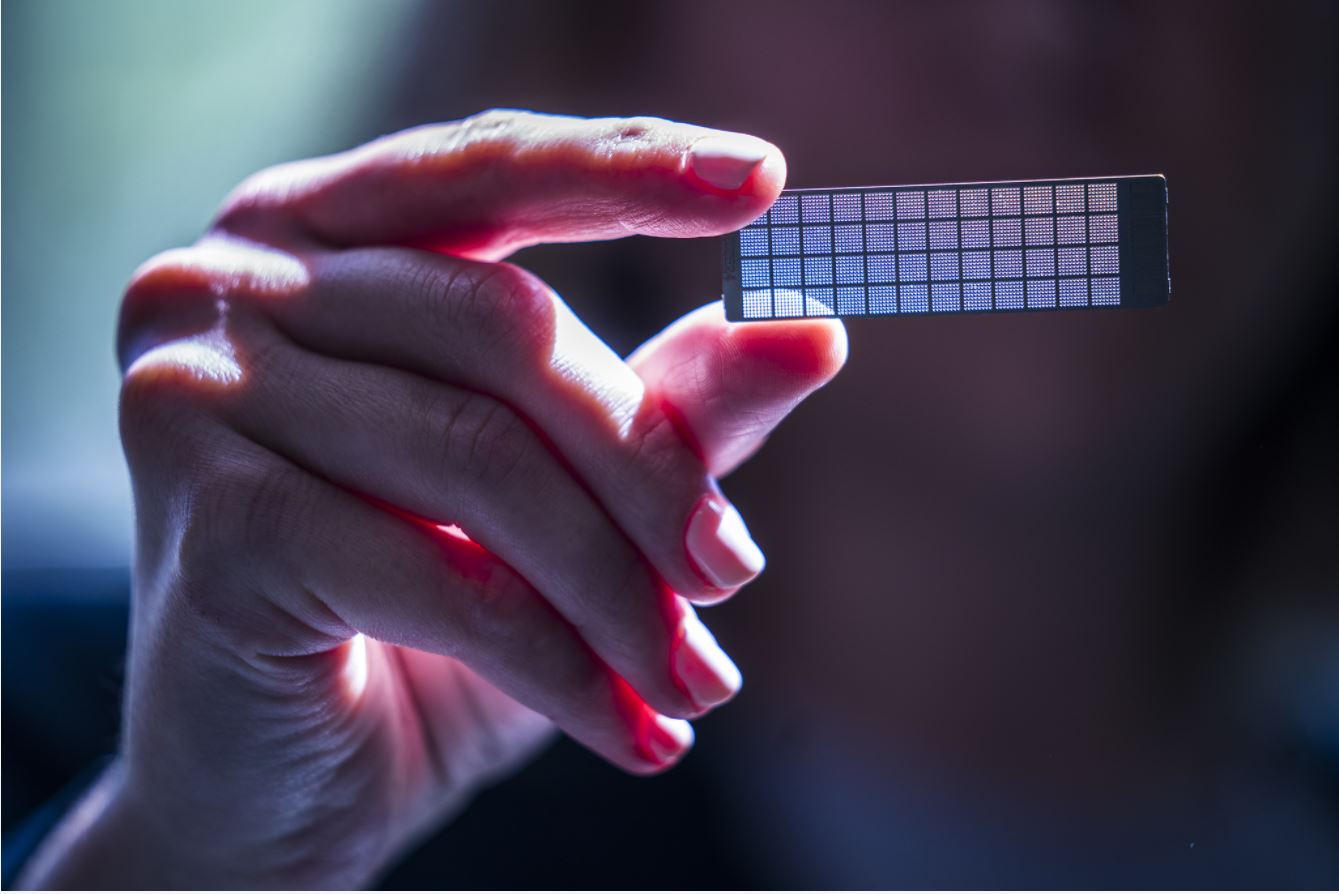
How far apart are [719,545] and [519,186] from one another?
317mm

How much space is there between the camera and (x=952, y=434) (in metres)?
1.06

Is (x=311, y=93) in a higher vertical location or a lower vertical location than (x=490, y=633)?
higher

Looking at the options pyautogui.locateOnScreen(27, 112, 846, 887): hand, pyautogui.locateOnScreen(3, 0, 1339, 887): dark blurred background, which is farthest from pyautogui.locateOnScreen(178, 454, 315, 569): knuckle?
pyautogui.locateOnScreen(3, 0, 1339, 887): dark blurred background

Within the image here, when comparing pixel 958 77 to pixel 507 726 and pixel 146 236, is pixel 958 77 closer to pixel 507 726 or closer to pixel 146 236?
pixel 507 726

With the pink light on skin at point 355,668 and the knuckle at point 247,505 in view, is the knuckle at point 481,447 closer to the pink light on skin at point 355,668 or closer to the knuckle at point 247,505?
the knuckle at point 247,505

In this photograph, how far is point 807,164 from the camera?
940 millimetres

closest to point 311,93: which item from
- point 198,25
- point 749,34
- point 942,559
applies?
point 198,25

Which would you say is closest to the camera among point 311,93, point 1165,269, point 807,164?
point 1165,269

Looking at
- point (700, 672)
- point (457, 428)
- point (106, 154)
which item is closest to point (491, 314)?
point (457, 428)

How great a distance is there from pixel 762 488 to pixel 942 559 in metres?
0.27

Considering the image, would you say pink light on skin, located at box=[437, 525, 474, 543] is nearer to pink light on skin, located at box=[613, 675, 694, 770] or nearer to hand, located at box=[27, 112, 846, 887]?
hand, located at box=[27, 112, 846, 887]

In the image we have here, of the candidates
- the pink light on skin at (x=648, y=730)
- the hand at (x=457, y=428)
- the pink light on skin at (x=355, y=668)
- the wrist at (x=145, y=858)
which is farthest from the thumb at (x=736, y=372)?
the wrist at (x=145, y=858)

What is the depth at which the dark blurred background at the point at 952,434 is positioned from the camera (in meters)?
0.96

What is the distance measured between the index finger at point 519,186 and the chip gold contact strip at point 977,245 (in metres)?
0.06
